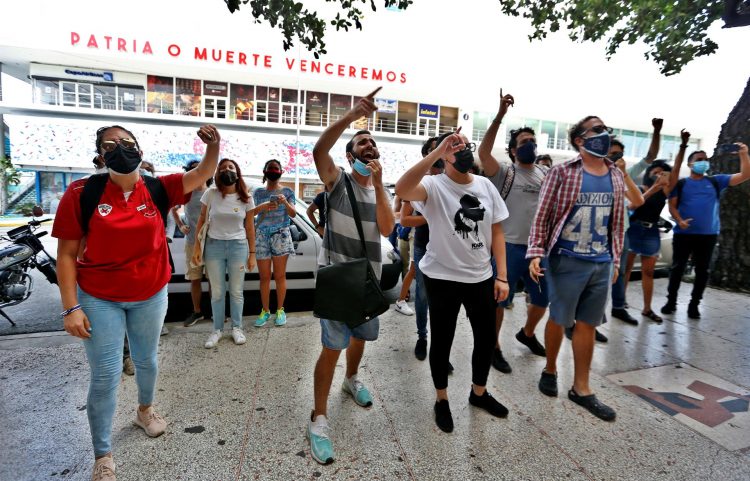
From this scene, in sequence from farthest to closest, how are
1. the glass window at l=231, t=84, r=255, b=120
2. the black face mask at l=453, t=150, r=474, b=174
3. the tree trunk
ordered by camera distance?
the glass window at l=231, t=84, r=255, b=120
the tree trunk
the black face mask at l=453, t=150, r=474, b=174

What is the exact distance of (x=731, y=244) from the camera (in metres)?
6.46

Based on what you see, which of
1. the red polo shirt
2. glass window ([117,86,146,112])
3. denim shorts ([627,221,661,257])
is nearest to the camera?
the red polo shirt

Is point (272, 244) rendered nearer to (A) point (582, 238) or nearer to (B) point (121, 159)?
(B) point (121, 159)

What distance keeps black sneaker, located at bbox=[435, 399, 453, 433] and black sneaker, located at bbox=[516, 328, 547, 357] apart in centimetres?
152

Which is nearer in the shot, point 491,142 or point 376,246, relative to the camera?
point 376,246

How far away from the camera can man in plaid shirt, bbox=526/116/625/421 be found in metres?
2.92

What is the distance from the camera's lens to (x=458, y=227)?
2.68 meters

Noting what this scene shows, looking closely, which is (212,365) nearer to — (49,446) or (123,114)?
(49,446)

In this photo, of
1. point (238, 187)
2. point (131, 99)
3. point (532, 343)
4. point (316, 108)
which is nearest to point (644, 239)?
point (532, 343)

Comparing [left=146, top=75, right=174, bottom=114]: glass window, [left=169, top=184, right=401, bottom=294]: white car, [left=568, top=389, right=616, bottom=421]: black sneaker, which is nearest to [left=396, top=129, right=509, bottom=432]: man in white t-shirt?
[left=568, top=389, right=616, bottom=421]: black sneaker

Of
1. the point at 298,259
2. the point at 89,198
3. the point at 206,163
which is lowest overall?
the point at 298,259

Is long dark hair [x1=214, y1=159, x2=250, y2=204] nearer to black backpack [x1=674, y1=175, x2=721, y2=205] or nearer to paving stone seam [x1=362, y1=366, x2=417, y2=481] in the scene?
paving stone seam [x1=362, y1=366, x2=417, y2=481]

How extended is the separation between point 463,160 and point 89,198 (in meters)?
2.12

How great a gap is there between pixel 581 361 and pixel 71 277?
332 centimetres
